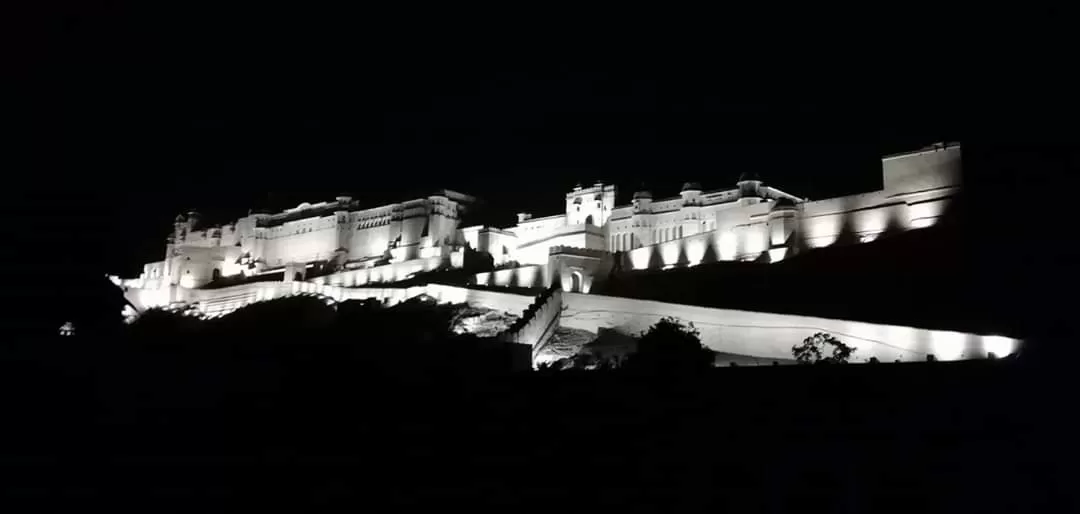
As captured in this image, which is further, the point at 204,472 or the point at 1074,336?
the point at 1074,336

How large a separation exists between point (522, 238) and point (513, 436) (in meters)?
41.4

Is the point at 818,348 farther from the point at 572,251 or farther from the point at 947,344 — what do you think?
the point at 572,251

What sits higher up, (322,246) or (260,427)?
A: (322,246)

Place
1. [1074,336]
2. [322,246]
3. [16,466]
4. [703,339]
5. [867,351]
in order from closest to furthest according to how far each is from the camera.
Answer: [16,466] < [1074,336] < [867,351] < [703,339] < [322,246]

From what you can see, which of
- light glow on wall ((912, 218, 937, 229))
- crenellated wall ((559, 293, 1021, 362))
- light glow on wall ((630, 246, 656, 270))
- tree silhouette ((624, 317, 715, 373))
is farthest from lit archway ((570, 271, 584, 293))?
light glow on wall ((912, 218, 937, 229))

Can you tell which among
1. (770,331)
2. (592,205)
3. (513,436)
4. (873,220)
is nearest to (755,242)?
(873,220)

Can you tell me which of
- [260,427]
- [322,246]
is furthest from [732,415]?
[322,246]

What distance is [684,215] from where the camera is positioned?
2251 inches

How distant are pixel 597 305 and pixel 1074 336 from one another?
1851 cm

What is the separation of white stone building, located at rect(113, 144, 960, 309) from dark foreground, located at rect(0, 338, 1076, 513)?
82.8 ft

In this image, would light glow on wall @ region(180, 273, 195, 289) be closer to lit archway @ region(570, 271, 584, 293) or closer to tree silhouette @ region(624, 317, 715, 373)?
lit archway @ region(570, 271, 584, 293)

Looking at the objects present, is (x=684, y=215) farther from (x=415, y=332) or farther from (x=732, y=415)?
(x=732, y=415)

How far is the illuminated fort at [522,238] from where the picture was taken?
49656 millimetres

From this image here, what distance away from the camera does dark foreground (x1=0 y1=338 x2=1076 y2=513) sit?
858 inches
